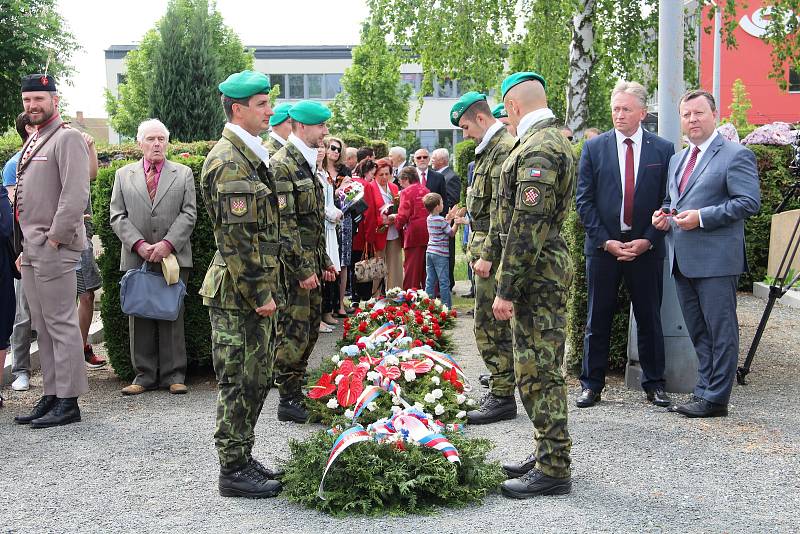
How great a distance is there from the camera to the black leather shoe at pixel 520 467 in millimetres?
5312

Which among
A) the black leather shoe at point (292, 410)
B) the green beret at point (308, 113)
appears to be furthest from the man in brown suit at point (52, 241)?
the green beret at point (308, 113)

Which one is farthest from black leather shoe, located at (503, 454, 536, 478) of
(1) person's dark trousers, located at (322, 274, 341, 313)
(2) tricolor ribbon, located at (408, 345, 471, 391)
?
(1) person's dark trousers, located at (322, 274, 341, 313)

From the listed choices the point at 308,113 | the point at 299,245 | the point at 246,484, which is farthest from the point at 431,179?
the point at 246,484

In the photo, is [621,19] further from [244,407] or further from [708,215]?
[244,407]

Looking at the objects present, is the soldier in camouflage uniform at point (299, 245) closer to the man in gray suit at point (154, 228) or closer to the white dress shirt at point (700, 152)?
the man in gray suit at point (154, 228)

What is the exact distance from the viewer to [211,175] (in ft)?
16.0

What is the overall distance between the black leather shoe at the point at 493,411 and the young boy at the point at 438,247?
4.78 m

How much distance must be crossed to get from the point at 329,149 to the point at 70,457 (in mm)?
6031

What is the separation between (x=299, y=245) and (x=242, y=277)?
1.57 meters

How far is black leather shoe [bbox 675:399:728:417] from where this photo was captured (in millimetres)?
6680

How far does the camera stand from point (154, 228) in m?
7.75

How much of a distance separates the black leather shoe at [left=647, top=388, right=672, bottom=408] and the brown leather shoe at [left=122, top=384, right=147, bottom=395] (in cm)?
406

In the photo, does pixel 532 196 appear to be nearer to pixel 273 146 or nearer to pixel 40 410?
pixel 273 146

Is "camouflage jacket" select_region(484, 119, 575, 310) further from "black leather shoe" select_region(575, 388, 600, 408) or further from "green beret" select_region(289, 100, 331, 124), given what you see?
"black leather shoe" select_region(575, 388, 600, 408)
